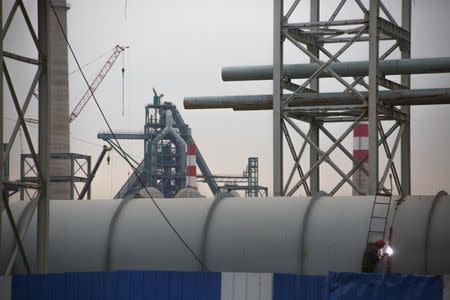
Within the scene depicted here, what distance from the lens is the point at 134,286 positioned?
25828mm

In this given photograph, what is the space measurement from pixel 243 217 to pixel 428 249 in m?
5.54

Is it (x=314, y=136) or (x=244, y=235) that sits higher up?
(x=314, y=136)

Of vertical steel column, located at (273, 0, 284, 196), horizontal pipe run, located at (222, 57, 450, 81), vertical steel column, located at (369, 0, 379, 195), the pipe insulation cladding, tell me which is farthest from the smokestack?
the pipe insulation cladding

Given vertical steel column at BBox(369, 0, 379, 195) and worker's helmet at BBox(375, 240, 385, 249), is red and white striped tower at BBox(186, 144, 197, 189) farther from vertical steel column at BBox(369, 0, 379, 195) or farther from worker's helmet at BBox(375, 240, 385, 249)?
worker's helmet at BBox(375, 240, 385, 249)

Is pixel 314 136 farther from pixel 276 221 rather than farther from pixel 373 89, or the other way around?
pixel 276 221

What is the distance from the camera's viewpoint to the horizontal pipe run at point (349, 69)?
3841 cm

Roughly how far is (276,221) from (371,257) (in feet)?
10.5

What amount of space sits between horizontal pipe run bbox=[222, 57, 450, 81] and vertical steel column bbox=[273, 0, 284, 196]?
7.57 feet

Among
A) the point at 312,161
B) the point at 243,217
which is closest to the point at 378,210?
the point at 243,217

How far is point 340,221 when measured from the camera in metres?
29.0

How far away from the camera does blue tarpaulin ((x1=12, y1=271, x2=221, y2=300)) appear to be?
25516 millimetres

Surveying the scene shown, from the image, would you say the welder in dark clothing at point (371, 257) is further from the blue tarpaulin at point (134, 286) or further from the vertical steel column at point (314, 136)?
the vertical steel column at point (314, 136)

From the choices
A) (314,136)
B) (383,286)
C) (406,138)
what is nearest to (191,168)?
(314,136)

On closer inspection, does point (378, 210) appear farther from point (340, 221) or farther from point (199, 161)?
point (199, 161)
